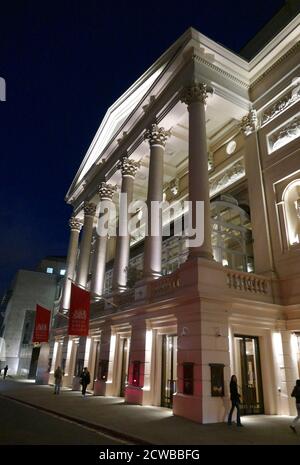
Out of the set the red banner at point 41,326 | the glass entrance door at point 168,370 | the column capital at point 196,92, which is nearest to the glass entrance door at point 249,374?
the glass entrance door at point 168,370

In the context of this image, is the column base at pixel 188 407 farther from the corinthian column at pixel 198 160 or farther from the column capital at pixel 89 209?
the column capital at pixel 89 209

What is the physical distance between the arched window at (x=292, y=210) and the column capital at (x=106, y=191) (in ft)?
44.2

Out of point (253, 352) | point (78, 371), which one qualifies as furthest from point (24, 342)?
point (253, 352)

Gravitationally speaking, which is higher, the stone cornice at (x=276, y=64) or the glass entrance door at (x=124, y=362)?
the stone cornice at (x=276, y=64)

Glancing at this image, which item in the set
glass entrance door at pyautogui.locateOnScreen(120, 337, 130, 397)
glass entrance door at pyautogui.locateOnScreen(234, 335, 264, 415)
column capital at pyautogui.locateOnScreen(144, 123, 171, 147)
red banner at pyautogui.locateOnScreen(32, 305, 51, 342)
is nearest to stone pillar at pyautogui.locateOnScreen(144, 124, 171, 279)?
column capital at pyautogui.locateOnScreen(144, 123, 171, 147)


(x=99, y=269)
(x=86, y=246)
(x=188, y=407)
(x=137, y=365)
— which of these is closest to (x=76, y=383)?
(x=99, y=269)

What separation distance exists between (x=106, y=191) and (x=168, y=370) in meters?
14.8

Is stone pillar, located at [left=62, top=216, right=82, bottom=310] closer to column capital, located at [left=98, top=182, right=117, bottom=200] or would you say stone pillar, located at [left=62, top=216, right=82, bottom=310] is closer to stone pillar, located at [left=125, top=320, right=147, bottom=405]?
column capital, located at [left=98, top=182, right=117, bottom=200]

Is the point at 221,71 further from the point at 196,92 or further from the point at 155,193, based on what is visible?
the point at 155,193

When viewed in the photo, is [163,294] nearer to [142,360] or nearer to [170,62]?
[142,360]

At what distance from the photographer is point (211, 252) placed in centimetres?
1264

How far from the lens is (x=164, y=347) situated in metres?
13.8

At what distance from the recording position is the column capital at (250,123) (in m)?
17.2
